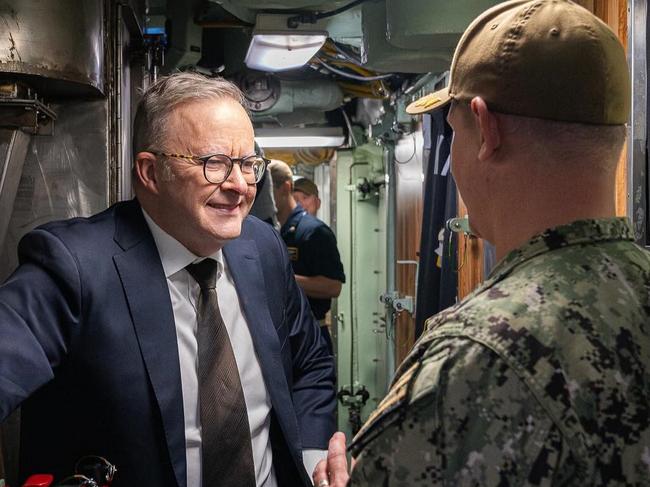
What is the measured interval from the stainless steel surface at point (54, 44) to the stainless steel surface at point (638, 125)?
5.71 ft

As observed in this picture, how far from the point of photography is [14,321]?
57.8 inches

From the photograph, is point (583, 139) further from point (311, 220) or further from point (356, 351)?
point (356, 351)

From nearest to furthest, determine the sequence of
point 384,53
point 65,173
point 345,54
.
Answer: point 65,173
point 384,53
point 345,54

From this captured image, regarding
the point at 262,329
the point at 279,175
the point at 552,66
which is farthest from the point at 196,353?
the point at 279,175

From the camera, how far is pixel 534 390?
0.86m

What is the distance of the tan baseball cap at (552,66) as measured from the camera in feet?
3.18

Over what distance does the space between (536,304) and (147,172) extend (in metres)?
1.22

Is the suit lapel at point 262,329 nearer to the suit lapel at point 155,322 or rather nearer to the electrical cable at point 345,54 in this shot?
the suit lapel at point 155,322

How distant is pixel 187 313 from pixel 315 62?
377 centimetres

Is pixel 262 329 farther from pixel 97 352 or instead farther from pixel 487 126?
pixel 487 126

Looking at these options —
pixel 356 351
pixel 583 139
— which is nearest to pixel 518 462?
pixel 583 139

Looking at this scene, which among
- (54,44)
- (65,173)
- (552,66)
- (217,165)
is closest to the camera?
(552,66)

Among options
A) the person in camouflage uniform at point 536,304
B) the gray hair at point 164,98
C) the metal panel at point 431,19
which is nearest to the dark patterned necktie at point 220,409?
the gray hair at point 164,98

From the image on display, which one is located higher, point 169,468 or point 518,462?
point 518,462
